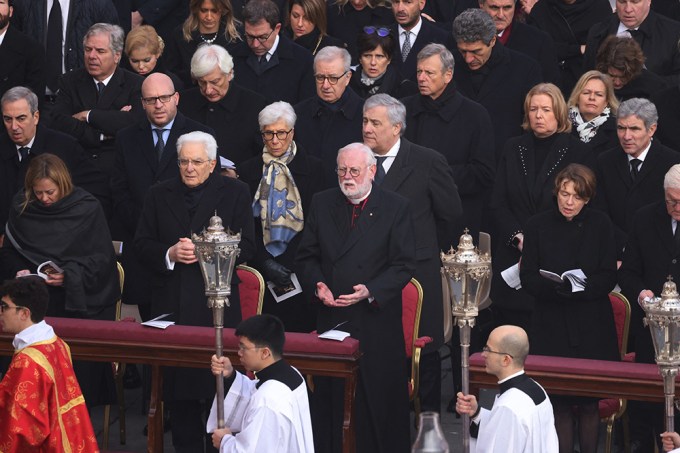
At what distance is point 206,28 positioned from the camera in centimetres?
1257

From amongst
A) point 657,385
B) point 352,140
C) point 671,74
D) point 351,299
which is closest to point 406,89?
point 352,140

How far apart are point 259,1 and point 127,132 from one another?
66.6 inches

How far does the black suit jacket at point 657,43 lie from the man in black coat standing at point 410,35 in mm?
1252

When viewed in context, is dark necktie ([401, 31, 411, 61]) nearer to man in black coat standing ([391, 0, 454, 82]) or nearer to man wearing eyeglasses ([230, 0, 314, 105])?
man in black coat standing ([391, 0, 454, 82])

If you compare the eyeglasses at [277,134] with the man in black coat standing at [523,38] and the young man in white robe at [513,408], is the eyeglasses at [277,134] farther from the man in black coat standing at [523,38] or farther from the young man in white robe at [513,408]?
the young man in white robe at [513,408]

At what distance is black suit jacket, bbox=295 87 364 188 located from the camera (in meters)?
11.1

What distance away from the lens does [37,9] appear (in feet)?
43.2

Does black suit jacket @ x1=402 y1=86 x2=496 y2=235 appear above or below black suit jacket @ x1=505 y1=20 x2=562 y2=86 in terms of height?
below

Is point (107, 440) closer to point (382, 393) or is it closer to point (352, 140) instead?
point (382, 393)

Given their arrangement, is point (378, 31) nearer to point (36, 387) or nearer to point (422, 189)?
point (422, 189)

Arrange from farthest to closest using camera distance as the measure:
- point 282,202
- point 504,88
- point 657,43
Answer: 1. point 657,43
2. point 504,88
3. point 282,202

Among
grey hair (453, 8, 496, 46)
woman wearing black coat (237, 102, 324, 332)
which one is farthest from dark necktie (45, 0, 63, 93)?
grey hair (453, 8, 496, 46)

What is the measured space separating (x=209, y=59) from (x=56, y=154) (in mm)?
1339

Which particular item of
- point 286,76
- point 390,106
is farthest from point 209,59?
point 390,106
